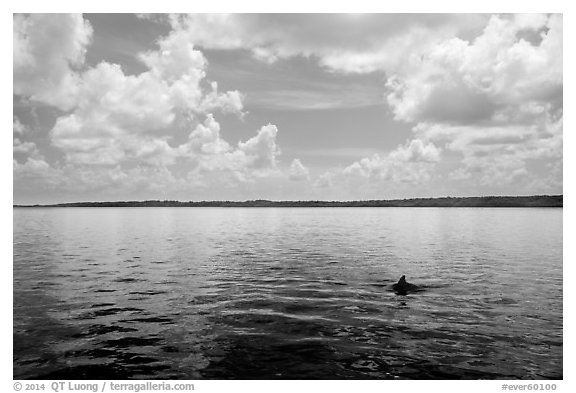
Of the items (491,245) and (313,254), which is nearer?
(313,254)

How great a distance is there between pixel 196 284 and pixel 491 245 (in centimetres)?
4788

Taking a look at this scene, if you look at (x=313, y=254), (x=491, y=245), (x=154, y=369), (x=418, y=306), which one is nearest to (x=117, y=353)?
(x=154, y=369)

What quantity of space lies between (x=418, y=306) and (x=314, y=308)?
6.66 meters

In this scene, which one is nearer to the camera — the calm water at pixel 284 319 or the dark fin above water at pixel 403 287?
the calm water at pixel 284 319

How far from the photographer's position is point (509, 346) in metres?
18.6

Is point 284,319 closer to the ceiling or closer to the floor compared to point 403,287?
closer to the floor

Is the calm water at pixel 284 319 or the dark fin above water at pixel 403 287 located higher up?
the dark fin above water at pixel 403 287

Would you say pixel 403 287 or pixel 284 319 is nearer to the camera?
pixel 284 319

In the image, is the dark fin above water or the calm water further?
the dark fin above water

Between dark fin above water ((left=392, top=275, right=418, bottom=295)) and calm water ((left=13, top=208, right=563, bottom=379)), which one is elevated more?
dark fin above water ((left=392, top=275, right=418, bottom=295))

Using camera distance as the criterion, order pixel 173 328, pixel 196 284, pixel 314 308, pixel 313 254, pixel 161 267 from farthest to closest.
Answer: pixel 313 254
pixel 161 267
pixel 196 284
pixel 314 308
pixel 173 328

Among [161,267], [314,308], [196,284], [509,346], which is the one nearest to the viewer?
[509,346]
